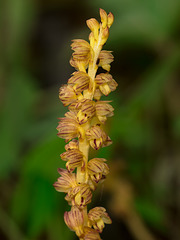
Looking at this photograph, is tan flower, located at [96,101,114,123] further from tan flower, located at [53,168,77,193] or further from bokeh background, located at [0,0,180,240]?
bokeh background, located at [0,0,180,240]

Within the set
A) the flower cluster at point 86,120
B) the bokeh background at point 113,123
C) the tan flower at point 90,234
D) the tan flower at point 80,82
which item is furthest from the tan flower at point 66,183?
the bokeh background at point 113,123

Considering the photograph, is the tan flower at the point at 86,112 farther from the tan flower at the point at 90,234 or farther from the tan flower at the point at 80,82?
the tan flower at the point at 90,234

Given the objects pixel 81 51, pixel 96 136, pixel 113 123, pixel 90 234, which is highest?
pixel 81 51

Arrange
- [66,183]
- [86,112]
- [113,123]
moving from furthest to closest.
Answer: [113,123], [66,183], [86,112]

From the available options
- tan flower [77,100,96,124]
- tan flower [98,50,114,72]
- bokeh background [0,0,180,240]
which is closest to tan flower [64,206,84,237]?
tan flower [77,100,96,124]

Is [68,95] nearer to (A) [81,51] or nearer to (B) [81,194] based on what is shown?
(A) [81,51]

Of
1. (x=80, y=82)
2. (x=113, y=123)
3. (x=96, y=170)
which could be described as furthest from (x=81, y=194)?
(x=113, y=123)

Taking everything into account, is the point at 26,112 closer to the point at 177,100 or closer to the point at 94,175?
the point at 177,100
